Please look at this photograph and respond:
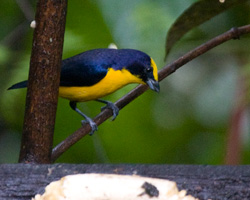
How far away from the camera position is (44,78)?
133 cm

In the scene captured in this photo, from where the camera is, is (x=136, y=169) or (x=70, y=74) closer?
(x=136, y=169)

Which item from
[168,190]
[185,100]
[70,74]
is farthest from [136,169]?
[185,100]

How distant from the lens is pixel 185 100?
7.62ft

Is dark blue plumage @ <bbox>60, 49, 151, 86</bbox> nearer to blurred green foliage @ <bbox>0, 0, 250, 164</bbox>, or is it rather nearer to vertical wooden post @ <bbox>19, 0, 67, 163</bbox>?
blurred green foliage @ <bbox>0, 0, 250, 164</bbox>

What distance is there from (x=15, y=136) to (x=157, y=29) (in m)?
0.71

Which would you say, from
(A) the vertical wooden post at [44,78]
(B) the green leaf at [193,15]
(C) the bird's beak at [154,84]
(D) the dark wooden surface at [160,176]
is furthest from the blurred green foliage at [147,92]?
(D) the dark wooden surface at [160,176]

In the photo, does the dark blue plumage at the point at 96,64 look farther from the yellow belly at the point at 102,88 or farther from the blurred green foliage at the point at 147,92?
the blurred green foliage at the point at 147,92

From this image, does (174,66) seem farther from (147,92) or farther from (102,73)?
(147,92)

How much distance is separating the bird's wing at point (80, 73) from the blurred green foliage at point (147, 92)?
0.68 ft

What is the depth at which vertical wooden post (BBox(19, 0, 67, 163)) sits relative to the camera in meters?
1.33

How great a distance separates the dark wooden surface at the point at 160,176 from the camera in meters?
1.07

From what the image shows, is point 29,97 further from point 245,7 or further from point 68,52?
point 245,7

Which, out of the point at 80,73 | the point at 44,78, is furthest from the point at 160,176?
the point at 80,73

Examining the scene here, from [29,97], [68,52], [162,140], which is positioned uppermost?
[68,52]
